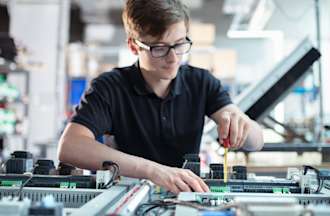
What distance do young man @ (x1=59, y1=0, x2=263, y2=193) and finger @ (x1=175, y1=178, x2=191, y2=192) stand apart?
26 centimetres

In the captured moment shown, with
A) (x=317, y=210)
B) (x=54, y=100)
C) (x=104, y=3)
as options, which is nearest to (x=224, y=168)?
(x=317, y=210)

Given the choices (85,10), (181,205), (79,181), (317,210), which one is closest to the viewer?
(317,210)

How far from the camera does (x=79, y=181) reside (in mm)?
851

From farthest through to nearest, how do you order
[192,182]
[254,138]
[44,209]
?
A: 1. [254,138]
2. [192,182]
3. [44,209]

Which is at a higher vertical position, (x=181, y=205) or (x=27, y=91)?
(x=27, y=91)

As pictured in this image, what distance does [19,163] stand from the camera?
0.93 meters

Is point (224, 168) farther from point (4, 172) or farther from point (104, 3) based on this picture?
point (104, 3)

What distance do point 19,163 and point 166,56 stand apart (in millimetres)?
539

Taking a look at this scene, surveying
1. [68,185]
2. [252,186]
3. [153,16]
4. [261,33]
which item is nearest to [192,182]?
[252,186]

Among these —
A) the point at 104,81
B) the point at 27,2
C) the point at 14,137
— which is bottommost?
the point at 14,137

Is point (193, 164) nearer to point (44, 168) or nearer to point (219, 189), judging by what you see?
point (219, 189)

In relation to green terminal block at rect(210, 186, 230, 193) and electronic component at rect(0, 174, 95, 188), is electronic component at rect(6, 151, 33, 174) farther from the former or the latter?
green terminal block at rect(210, 186, 230, 193)

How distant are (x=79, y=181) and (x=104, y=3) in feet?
21.6

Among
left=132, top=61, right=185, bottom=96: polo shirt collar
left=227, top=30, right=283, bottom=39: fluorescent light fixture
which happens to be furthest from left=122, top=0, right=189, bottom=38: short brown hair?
left=227, top=30, right=283, bottom=39: fluorescent light fixture
